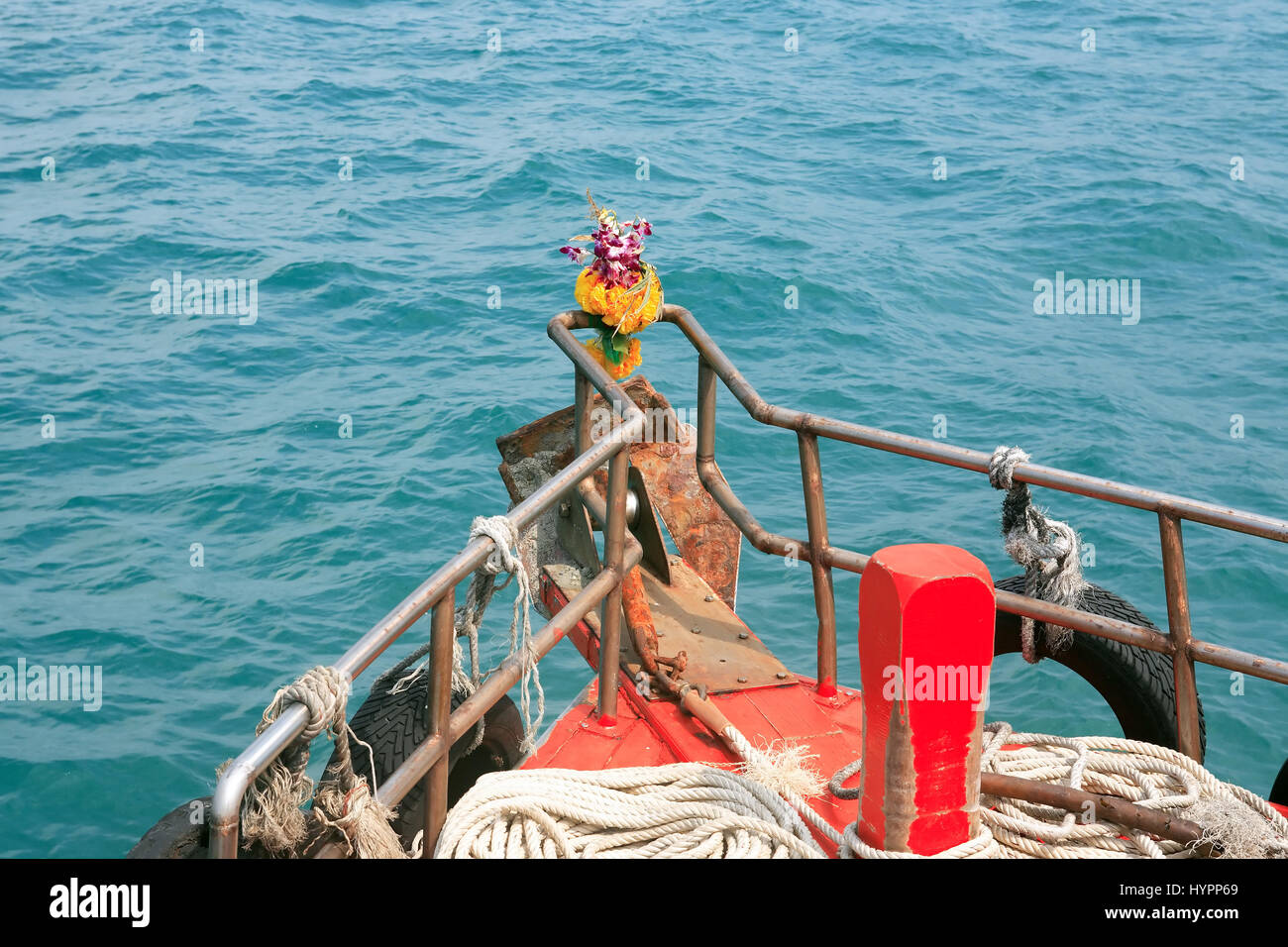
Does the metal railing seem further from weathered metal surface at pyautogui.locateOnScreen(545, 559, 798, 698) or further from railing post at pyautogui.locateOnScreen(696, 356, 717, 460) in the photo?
weathered metal surface at pyautogui.locateOnScreen(545, 559, 798, 698)

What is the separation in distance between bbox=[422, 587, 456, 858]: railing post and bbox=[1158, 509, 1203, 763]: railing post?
197 cm

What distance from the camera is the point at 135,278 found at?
15234mm

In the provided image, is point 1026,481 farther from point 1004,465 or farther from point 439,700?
point 439,700

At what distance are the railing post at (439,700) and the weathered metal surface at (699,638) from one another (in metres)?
1.36

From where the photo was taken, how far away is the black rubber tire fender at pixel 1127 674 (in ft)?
15.5

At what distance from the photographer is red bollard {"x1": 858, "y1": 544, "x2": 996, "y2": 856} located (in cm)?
251

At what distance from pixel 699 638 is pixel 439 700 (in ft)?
6.67

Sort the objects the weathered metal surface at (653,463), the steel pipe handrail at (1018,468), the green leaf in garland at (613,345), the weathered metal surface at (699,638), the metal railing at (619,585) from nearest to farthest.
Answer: the metal railing at (619,585) → the steel pipe handrail at (1018,468) → the weathered metal surface at (699,638) → the green leaf in garland at (613,345) → the weathered metal surface at (653,463)

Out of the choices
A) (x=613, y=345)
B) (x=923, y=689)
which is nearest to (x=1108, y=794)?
(x=923, y=689)

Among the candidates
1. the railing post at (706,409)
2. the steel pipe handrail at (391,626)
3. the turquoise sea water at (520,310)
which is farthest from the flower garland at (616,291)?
the turquoise sea water at (520,310)

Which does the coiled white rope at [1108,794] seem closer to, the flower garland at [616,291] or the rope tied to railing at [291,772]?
the rope tied to railing at [291,772]

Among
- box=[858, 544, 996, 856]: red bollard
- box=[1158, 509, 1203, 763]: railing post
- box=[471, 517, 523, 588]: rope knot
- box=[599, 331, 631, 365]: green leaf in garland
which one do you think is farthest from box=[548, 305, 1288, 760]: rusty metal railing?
box=[471, 517, 523, 588]: rope knot

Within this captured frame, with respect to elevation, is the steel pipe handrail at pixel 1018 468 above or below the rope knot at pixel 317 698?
above
